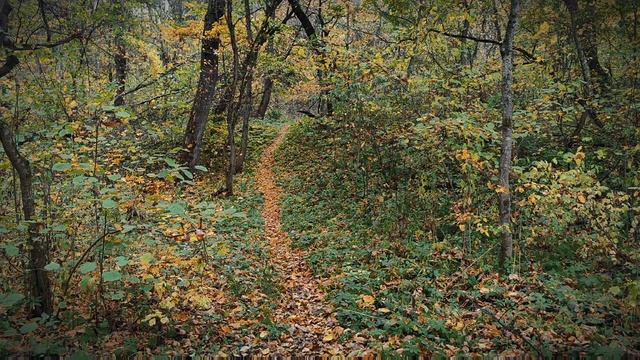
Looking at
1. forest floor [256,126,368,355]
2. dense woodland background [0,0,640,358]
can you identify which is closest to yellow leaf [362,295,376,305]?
dense woodland background [0,0,640,358]

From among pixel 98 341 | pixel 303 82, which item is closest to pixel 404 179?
pixel 98 341

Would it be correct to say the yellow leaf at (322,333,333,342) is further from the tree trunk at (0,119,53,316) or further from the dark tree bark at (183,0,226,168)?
the dark tree bark at (183,0,226,168)

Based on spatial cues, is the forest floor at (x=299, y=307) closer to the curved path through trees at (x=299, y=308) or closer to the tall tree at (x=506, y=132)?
the curved path through trees at (x=299, y=308)

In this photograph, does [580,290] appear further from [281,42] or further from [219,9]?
[281,42]

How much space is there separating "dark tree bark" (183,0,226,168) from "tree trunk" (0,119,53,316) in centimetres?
984

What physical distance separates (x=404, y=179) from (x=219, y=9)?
9.37 m

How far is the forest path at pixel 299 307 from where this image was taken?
5.47 metres

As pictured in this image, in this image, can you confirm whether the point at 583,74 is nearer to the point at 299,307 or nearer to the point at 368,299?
the point at 368,299

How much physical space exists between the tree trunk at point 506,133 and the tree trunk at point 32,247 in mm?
6563

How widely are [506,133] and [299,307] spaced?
4.51 metres

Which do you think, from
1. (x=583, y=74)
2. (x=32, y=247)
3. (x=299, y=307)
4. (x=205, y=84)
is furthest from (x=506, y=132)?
(x=205, y=84)

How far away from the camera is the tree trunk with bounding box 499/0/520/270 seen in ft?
21.5

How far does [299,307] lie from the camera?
21.8 feet

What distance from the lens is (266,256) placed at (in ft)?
28.9
